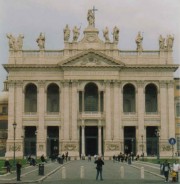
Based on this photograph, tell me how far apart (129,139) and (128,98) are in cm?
717

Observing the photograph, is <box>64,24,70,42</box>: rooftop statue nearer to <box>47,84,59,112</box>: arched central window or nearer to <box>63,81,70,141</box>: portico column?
<box>63,81,70,141</box>: portico column

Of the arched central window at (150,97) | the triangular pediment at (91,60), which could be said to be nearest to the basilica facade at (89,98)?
the triangular pediment at (91,60)

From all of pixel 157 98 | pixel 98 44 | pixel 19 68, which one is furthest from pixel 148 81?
pixel 19 68

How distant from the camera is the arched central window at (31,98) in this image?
96.2m

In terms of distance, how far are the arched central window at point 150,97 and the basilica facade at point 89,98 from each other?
743 mm

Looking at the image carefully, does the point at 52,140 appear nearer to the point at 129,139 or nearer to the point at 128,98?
the point at 129,139

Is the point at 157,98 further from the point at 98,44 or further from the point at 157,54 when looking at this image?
the point at 98,44

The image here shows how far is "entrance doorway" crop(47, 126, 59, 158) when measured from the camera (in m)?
94.4

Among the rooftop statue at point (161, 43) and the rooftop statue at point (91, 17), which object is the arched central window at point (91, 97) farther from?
the rooftop statue at point (161, 43)

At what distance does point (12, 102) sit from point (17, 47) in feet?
30.6

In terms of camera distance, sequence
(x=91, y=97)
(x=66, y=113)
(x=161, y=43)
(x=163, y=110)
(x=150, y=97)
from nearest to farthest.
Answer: (x=66, y=113)
(x=163, y=110)
(x=161, y=43)
(x=91, y=97)
(x=150, y=97)

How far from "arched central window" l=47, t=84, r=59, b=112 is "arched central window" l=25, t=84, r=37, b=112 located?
2.34 metres

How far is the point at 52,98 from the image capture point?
96938 mm

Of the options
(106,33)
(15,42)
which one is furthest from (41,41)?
(106,33)
